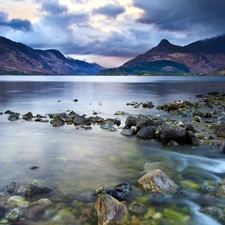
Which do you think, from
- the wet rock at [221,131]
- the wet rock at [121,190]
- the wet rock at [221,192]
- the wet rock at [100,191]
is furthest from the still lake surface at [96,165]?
the wet rock at [221,131]

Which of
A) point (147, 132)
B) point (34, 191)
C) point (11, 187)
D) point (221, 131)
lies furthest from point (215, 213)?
point (221, 131)

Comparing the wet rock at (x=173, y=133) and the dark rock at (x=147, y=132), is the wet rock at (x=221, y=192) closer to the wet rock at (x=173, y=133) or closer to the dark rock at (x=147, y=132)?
the wet rock at (x=173, y=133)

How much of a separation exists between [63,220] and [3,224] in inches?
75.4

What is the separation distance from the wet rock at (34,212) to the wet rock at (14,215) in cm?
26

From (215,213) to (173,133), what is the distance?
31.4 feet

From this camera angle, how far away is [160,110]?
3559 centimetres

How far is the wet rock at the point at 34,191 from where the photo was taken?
975 centimetres

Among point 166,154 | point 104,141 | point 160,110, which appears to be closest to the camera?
point 166,154

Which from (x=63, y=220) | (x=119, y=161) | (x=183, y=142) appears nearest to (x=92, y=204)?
(x=63, y=220)

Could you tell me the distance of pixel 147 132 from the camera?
19.5 m

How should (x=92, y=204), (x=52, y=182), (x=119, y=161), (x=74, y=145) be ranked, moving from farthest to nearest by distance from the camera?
(x=74, y=145)
(x=119, y=161)
(x=52, y=182)
(x=92, y=204)

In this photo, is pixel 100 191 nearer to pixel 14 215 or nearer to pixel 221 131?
pixel 14 215

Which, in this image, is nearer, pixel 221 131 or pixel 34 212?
pixel 34 212

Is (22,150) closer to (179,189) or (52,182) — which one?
(52,182)
